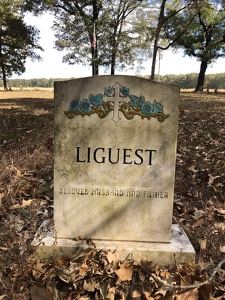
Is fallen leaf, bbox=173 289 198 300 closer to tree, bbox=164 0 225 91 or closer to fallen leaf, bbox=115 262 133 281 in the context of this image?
fallen leaf, bbox=115 262 133 281

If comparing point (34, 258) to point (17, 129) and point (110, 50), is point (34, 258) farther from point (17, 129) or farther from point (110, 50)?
point (110, 50)

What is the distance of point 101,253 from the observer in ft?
8.21

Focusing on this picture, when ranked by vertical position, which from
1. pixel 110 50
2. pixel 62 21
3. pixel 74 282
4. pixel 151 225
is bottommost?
pixel 74 282

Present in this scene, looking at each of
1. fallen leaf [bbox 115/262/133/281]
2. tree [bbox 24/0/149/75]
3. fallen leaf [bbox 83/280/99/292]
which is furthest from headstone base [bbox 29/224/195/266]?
tree [bbox 24/0/149/75]

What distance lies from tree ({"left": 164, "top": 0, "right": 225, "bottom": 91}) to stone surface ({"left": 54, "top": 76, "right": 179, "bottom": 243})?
29.6 meters

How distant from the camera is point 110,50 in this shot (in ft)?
82.3

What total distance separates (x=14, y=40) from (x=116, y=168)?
30.7m

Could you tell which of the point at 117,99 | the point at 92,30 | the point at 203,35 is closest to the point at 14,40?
the point at 92,30

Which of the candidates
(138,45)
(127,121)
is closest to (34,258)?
(127,121)

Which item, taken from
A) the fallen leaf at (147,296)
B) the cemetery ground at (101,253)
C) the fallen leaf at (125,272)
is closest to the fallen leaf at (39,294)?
the cemetery ground at (101,253)

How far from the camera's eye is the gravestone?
241 centimetres

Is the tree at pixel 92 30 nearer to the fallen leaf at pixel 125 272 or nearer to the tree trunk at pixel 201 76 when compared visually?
the tree trunk at pixel 201 76

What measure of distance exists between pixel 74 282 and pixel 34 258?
0.48 m

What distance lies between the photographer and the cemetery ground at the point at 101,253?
221cm
